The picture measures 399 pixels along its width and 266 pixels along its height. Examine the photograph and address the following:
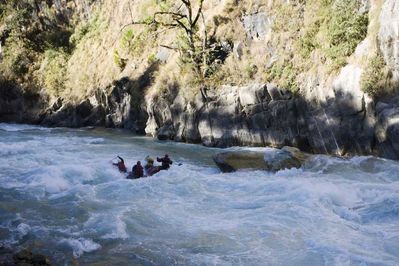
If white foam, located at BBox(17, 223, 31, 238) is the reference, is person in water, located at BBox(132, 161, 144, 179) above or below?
above

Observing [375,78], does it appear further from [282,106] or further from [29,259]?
[29,259]

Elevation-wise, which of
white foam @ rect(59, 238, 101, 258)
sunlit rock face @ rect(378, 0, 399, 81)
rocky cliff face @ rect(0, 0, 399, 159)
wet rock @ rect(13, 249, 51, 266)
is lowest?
white foam @ rect(59, 238, 101, 258)

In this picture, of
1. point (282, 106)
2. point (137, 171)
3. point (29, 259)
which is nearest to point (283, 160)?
point (282, 106)

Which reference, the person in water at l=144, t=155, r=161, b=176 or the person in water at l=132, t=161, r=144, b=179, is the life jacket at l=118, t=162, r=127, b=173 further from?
the person in water at l=144, t=155, r=161, b=176

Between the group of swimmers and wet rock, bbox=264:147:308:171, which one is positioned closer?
the group of swimmers

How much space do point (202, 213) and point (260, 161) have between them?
14.8ft

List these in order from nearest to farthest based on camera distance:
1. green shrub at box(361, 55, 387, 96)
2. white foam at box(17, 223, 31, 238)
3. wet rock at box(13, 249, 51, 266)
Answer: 1. wet rock at box(13, 249, 51, 266)
2. white foam at box(17, 223, 31, 238)
3. green shrub at box(361, 55, 387, 96)

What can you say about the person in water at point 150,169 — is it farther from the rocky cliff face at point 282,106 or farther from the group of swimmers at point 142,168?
the rocky cliff face at point 282,106

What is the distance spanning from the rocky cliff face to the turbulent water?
110cm

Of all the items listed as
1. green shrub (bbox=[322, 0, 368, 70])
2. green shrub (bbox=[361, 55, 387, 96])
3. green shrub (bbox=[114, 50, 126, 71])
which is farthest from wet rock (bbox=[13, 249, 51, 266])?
green shrub (bbox=[114, 50, 126, 71])

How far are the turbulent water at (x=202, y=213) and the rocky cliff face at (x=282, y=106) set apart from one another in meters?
1.10

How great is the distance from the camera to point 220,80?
2041 centimetres

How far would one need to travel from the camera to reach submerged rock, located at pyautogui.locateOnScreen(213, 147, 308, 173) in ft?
47.2

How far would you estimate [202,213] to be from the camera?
10867mm
